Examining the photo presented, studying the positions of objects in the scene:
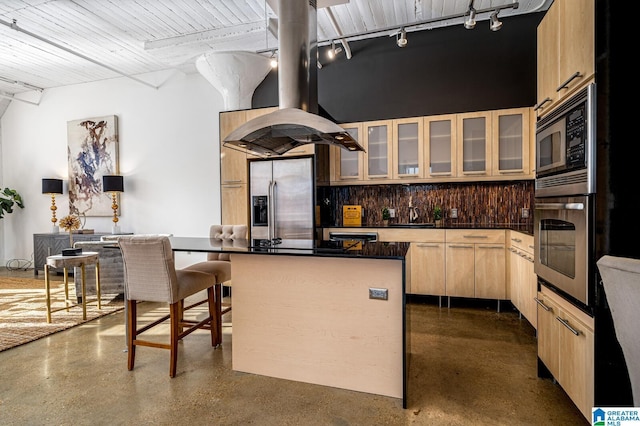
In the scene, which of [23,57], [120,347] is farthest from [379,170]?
[23,57]

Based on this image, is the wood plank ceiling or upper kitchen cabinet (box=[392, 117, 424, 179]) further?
upper kitchen cabinet (box=[392, 117, 424, 179])

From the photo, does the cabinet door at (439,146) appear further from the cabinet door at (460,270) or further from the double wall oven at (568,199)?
the double wall oven at (568,199)

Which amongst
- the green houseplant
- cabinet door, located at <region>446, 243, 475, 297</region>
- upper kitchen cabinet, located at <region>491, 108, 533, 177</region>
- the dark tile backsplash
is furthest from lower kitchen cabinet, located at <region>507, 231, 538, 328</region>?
the green houseplant

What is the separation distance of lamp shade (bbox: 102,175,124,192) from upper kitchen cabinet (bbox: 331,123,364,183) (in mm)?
3663

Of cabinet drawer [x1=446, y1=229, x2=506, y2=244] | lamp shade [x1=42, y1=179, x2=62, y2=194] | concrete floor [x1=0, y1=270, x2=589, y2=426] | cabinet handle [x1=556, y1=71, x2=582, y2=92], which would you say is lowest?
concrete floor [x1=0, y1=270, x2=589, y2=426]

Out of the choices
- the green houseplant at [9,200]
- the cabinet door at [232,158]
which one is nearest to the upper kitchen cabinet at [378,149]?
the cabinet door at [232,158]

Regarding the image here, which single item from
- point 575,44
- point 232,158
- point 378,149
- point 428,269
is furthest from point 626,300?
point 232,158

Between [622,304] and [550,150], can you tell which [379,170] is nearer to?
[550,150]

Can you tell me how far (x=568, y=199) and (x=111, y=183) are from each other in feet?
20.0

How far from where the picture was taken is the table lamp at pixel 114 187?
5.68 m

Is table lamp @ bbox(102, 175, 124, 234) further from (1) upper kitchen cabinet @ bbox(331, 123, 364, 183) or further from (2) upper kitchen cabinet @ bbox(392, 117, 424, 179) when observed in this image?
(2) upper kitchen cabinet @ bbox(392, 117, 424, 179)

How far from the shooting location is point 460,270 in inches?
152

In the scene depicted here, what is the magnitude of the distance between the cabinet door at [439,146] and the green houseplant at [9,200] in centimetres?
752

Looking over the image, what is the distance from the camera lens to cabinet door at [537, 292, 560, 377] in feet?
6.73
